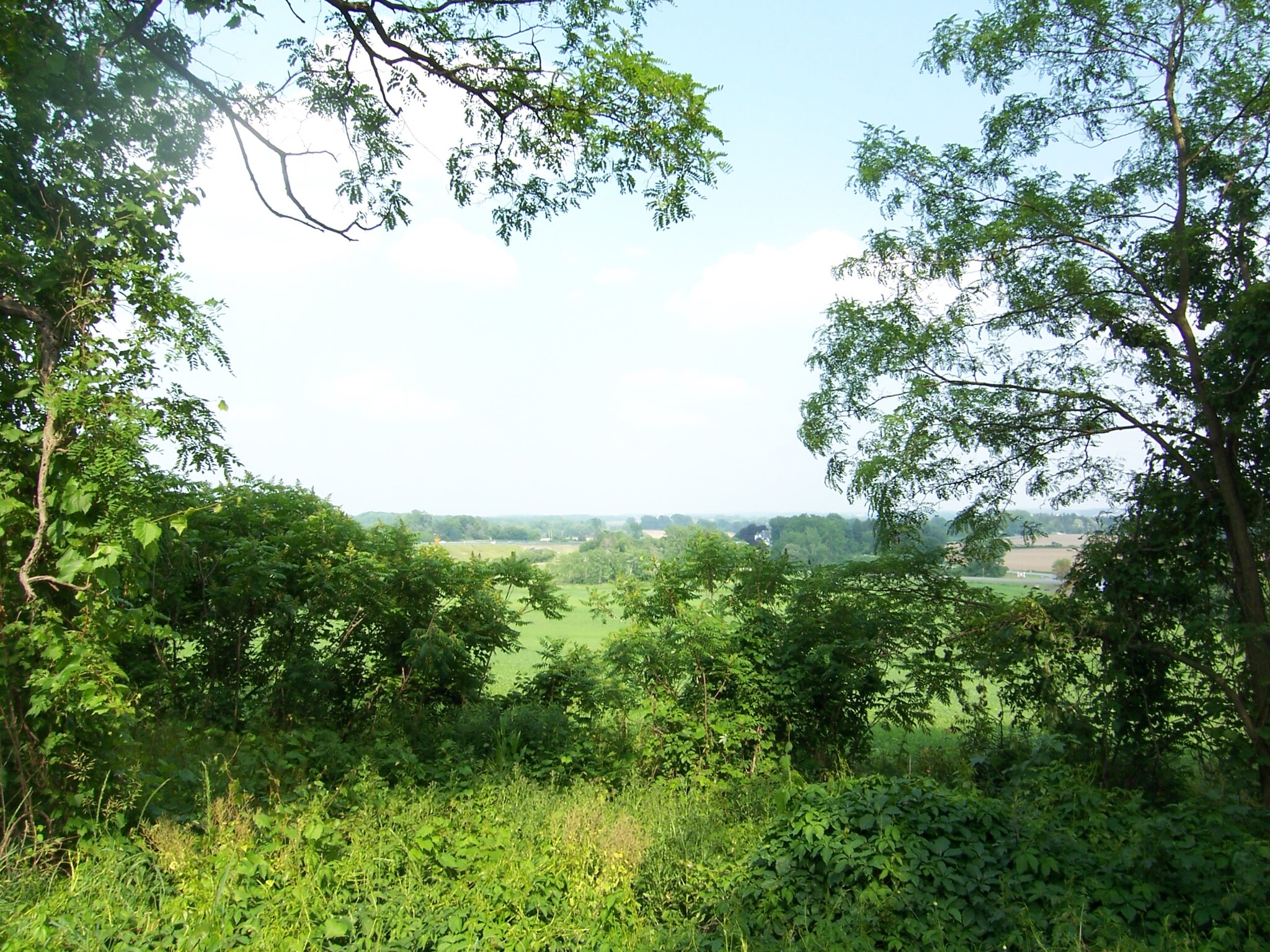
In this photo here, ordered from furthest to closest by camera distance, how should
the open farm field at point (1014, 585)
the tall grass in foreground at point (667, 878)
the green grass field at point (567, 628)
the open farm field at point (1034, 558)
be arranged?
the open farm field at point (1034, 558), the green grass field at point (567, 628), the open farm field at point (1014, 585), the tall grass in foreground at point (667, 878)

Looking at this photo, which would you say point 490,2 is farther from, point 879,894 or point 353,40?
point 879,894

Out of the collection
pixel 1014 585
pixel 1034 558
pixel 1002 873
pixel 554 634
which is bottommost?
pixel 1002 873

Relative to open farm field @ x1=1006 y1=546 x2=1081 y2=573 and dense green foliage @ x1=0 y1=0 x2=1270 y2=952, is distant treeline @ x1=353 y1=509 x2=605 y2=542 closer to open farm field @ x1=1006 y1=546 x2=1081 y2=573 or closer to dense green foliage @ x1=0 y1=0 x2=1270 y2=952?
dense green foliage @ x1=0 y1=0 x2=1270 y2=952

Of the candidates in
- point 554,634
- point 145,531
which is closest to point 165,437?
point 145,531

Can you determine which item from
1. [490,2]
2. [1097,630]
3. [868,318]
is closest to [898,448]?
[868,318]

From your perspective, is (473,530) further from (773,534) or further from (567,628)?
(773,534)

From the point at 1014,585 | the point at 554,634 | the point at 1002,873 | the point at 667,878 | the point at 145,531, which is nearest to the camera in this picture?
the point at 145,531

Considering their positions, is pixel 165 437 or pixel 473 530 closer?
pixel 165 437

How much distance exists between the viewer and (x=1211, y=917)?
329 cm

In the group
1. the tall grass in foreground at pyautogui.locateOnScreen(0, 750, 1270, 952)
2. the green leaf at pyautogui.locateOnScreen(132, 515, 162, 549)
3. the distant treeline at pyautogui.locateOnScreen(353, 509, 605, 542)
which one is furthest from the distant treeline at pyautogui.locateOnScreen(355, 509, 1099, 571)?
the green leaf at pyautogui.locateOnScreen(132, 515, 162, 549)

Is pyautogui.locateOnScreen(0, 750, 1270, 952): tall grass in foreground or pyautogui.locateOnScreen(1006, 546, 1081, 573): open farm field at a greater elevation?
pyautogui.locateOnScreen(1006, 546, 1081, 573): open farm field

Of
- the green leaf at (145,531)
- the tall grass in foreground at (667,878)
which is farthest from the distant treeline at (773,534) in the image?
the green leaf at (145,531)

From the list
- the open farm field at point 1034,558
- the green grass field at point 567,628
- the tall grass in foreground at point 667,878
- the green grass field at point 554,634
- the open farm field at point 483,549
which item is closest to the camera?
the tall grass in foreground at point 667,878

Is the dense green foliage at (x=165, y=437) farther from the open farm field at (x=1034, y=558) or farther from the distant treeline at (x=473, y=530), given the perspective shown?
the open farm field at (x=1034, y=558)
